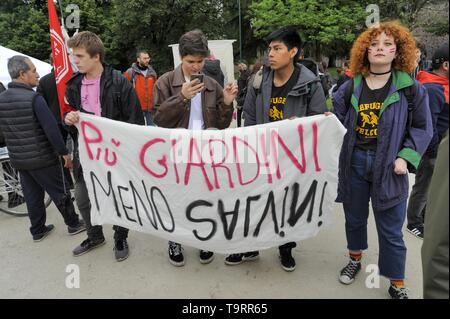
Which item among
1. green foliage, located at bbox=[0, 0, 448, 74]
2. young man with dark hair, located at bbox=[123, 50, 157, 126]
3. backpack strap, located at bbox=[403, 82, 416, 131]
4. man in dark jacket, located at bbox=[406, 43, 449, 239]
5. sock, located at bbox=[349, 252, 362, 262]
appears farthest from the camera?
green foliage, located at bbox=[0, 0, 448, 74]

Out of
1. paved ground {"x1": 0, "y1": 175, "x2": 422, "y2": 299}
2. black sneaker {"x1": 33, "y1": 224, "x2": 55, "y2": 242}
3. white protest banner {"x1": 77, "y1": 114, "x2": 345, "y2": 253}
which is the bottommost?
paved ground {"x1": 0, "y1": 175, "x2": 422, "y2": 299}

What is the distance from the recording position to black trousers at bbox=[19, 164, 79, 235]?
3.58m

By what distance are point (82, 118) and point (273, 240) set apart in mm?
1746

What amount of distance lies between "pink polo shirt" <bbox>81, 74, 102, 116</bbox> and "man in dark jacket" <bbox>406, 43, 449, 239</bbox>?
109 inches

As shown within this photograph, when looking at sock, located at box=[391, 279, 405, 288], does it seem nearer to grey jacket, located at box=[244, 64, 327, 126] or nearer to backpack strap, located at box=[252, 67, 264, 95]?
grey jacket, located at box=[244, 64, 327, 126]

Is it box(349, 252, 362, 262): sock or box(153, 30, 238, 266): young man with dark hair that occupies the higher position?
box(153, 30, 238, 266): young man with dark hair

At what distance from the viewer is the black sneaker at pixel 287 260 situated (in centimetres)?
303

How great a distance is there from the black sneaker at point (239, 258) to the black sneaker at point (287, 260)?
265 mm

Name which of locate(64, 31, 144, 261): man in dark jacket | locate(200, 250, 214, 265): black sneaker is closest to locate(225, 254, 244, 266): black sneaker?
locate(200, 250, 214, 265): black sneaker

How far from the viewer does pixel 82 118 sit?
9.38ft

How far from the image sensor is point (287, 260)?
10.00 feet

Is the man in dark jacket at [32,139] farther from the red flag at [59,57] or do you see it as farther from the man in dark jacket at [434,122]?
the man in dark jacket at [434,122]

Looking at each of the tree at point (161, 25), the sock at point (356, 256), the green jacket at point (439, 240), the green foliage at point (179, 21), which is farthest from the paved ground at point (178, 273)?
the tree at point (161, 25)
